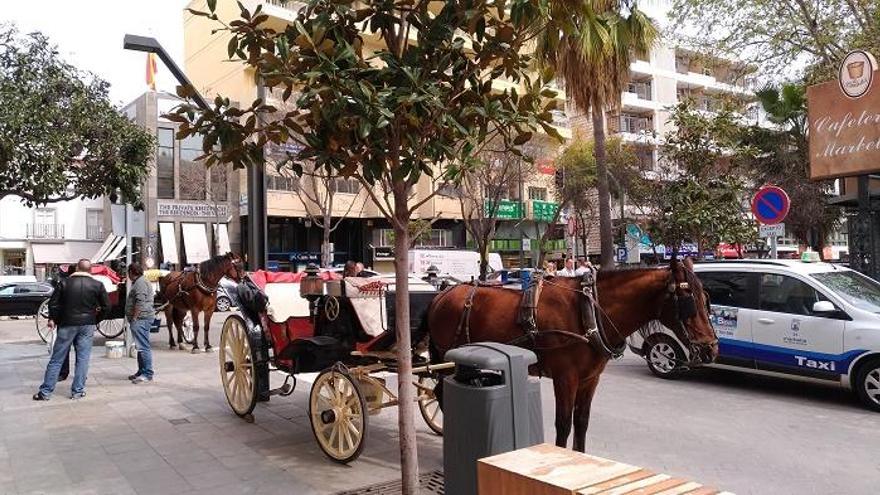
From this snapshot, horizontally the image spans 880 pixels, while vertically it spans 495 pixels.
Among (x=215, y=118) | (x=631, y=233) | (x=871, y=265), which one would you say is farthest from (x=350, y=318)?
(x=631, y=233)

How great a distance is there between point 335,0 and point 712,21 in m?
15.7

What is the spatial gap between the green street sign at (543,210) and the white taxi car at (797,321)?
34.3 meters

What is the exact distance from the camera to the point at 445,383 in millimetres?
3854

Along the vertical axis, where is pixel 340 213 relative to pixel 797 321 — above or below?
above

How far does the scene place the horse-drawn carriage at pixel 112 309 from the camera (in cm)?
1418

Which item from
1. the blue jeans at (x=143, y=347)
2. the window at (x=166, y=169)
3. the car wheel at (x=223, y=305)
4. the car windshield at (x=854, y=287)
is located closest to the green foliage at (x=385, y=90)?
the car windshield at (x=854, y=287)

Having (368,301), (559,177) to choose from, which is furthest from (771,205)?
(559,177)

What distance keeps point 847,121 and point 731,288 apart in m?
4.57

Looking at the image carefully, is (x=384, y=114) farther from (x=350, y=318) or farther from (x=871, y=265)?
(x=871, y=265)

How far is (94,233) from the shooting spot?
45531mm

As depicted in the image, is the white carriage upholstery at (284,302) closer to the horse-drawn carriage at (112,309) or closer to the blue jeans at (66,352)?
the blue jeans at (66,352)

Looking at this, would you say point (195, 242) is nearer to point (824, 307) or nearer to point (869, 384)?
point (824, 307)

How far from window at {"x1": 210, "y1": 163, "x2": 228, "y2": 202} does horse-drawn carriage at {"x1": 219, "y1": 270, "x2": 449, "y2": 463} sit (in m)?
33.2

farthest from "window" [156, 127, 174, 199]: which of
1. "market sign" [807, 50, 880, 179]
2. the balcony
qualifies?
"market sign" [807, 50, 880, 179]
